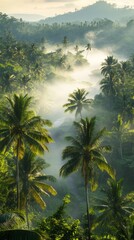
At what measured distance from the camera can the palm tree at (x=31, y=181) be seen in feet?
126

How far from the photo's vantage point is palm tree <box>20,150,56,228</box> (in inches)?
1511

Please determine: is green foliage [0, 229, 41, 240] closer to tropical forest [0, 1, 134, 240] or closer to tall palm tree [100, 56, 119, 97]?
tropical forest [0, 1, 134, 240]

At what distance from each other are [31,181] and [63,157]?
16.2ft

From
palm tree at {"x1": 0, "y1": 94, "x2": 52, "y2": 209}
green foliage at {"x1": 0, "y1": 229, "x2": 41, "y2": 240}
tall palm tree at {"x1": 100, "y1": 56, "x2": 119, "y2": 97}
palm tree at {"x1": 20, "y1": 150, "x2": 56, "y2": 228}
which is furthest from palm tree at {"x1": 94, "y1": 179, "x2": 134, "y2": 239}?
tall palm tree at {"x1": 100, "y1": 56, "x2": 119, "y2": 97}

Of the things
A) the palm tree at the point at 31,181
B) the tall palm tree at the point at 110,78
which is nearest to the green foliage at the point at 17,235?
the palm tree at the point at 31,181

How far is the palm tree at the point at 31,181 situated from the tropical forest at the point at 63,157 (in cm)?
12

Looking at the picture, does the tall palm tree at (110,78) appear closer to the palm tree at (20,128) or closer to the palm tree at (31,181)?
the palm tree at (31,181)

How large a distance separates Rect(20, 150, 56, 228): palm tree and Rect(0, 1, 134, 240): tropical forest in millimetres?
118

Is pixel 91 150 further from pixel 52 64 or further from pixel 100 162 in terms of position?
pixel 52 64

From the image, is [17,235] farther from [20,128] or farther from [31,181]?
[31,181]

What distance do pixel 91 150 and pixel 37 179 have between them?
793 cm

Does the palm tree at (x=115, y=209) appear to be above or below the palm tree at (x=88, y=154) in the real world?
below

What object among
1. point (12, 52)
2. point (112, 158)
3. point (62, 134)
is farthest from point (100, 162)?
point (12, 52)

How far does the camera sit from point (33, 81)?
428ft
